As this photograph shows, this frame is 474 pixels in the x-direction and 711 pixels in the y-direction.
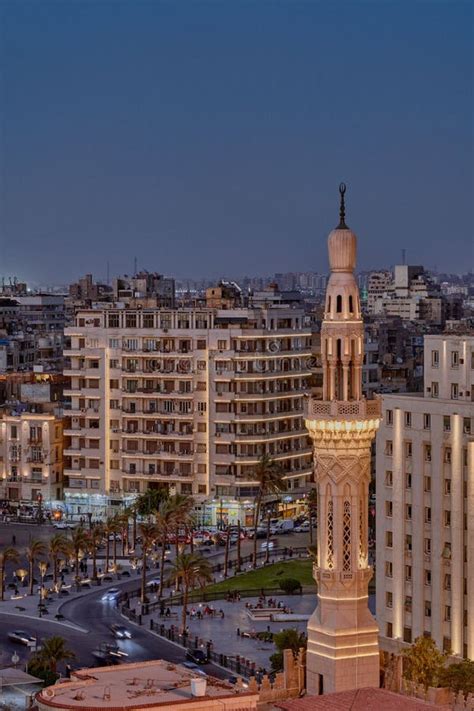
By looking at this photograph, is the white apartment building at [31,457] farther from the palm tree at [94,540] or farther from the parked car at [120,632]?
the parked car at [120,632]

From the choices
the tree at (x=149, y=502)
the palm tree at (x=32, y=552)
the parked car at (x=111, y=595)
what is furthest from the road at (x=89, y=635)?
the tree at (x=149, y=502)

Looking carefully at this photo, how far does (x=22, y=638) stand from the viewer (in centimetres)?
6569

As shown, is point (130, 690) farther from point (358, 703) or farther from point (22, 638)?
point (22, 638)

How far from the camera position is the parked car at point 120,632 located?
2635 inches

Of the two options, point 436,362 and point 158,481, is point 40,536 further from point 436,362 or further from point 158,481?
point 436,362

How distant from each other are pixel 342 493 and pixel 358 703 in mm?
3402

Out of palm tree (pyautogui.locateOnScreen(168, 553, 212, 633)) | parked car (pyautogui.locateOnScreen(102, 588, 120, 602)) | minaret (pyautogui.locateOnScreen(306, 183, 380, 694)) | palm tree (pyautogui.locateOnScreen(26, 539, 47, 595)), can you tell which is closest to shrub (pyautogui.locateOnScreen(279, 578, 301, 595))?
palm tree (pyautogui.locateOnScreen(168, 553, 212, 633))

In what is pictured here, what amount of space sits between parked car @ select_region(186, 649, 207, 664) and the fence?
201mm

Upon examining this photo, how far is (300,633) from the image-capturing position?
206 feet

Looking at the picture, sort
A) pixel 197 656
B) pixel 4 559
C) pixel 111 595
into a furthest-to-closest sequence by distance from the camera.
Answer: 1. pixel 4 559
2. pixel 111 595
3. pixel 197 656

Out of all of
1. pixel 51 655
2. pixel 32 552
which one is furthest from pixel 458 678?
pixel 32 552

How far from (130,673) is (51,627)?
41.7m

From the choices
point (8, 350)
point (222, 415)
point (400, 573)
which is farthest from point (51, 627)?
point (8, 350)

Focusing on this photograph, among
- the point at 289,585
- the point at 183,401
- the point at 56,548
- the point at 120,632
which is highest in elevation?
the point at 183,401
